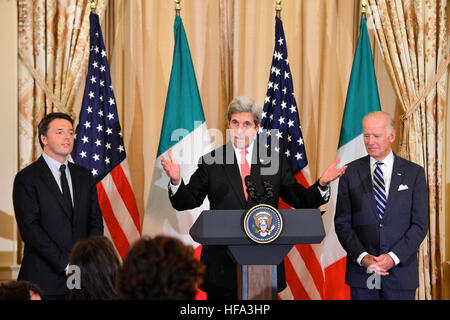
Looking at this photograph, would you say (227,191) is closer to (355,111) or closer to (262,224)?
(262,224)

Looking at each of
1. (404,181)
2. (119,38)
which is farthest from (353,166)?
(119,38)

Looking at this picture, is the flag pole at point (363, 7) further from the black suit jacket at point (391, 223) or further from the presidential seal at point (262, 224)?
the presidential seal at point (262, 224)

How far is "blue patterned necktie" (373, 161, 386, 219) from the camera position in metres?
3.69

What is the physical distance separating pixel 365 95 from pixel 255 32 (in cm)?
115

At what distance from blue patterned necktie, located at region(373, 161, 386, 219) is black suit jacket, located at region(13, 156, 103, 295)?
1774mm

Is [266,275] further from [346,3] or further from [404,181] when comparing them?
[346,3]

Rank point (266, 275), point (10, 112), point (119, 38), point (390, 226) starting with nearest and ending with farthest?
point (266, 275) → point (390, 226) → point (10, 112) → point (119, 38)

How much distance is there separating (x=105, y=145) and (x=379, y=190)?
2315 mm

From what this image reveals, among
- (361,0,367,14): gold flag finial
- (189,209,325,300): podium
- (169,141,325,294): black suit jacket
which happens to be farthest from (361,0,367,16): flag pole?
(189,209,325,300): podium

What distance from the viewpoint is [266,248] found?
9.53 feet

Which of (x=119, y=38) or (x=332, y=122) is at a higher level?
(x=119, y=38)

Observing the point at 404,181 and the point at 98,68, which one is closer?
the point at 404,181

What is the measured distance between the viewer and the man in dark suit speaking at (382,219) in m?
3.60

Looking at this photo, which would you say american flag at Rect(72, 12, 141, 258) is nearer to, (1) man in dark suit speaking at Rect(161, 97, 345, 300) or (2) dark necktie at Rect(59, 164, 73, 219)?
(2) dark necktie at Rect(59, 164, 73, 219)
